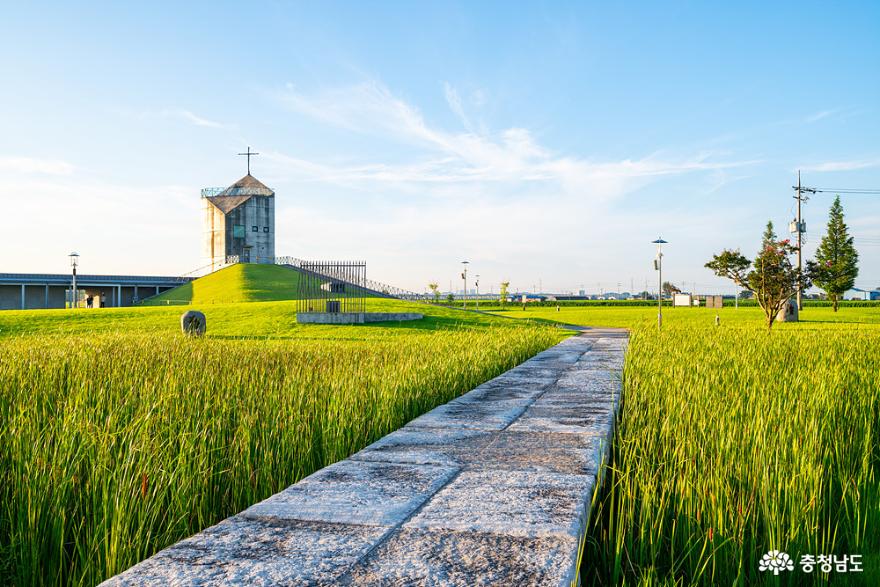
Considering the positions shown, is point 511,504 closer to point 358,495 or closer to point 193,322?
point 358,495

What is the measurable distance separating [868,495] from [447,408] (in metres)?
2.38

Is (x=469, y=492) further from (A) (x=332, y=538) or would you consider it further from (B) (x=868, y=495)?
(B) (x=868, y=495)

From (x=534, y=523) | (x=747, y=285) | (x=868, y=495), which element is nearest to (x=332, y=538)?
(x=534, y=523)

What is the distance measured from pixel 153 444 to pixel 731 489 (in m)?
2.51

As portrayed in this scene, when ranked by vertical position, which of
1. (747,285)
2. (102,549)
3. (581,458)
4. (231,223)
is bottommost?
(102,549)

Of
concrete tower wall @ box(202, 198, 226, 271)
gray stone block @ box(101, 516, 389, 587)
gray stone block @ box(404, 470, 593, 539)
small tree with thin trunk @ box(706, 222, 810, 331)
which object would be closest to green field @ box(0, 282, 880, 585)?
gray stone block @ box(404, 470, 593, 539)

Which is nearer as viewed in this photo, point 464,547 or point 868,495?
point 464,547

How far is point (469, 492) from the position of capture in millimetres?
2166

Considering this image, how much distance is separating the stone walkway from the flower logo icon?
540mm

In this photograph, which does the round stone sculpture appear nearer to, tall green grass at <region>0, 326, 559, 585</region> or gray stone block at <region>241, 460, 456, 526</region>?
tall green grass at <region>0, 326, 559, 585</region>

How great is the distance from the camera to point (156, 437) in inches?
111

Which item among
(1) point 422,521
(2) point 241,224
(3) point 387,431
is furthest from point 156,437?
(2) point 241,224

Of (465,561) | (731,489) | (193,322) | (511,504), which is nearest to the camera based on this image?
(465,561)

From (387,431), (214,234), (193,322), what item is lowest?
(387,431)
